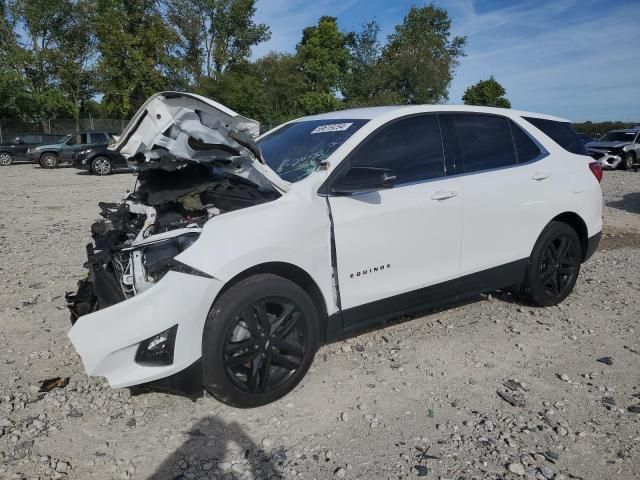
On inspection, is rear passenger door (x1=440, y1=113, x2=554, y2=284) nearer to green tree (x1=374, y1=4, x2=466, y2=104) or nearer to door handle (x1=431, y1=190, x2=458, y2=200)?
door handle (x1=431, y1=190, x2=458, y2=200)

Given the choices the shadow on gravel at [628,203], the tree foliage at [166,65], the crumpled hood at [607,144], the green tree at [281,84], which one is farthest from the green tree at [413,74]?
the shadow on gravel at [628,203]

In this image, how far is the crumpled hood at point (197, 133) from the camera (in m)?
3.01

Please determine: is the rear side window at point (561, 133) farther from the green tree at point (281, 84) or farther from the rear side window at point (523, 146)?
the green tree at point (281, 84)

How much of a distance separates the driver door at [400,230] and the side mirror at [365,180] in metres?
0.10

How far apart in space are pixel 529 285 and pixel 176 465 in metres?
3.30

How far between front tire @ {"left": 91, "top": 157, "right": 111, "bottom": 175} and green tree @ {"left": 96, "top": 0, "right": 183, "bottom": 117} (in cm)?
1604

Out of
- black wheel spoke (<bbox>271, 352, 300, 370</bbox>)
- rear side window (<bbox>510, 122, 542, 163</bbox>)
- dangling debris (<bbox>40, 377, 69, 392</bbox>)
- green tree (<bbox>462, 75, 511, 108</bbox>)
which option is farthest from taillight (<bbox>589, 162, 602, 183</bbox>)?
green tree (<bbox>462, 75, 511, 108</bbox>)

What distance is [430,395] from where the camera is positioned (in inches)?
130

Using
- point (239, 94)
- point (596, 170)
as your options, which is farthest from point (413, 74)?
point (596, 170)

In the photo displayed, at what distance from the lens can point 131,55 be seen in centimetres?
3297

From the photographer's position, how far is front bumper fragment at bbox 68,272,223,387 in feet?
8.80

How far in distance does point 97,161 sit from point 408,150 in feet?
57.0

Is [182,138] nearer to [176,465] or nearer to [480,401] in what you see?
[176,465]

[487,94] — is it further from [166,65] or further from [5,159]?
[5,159]
